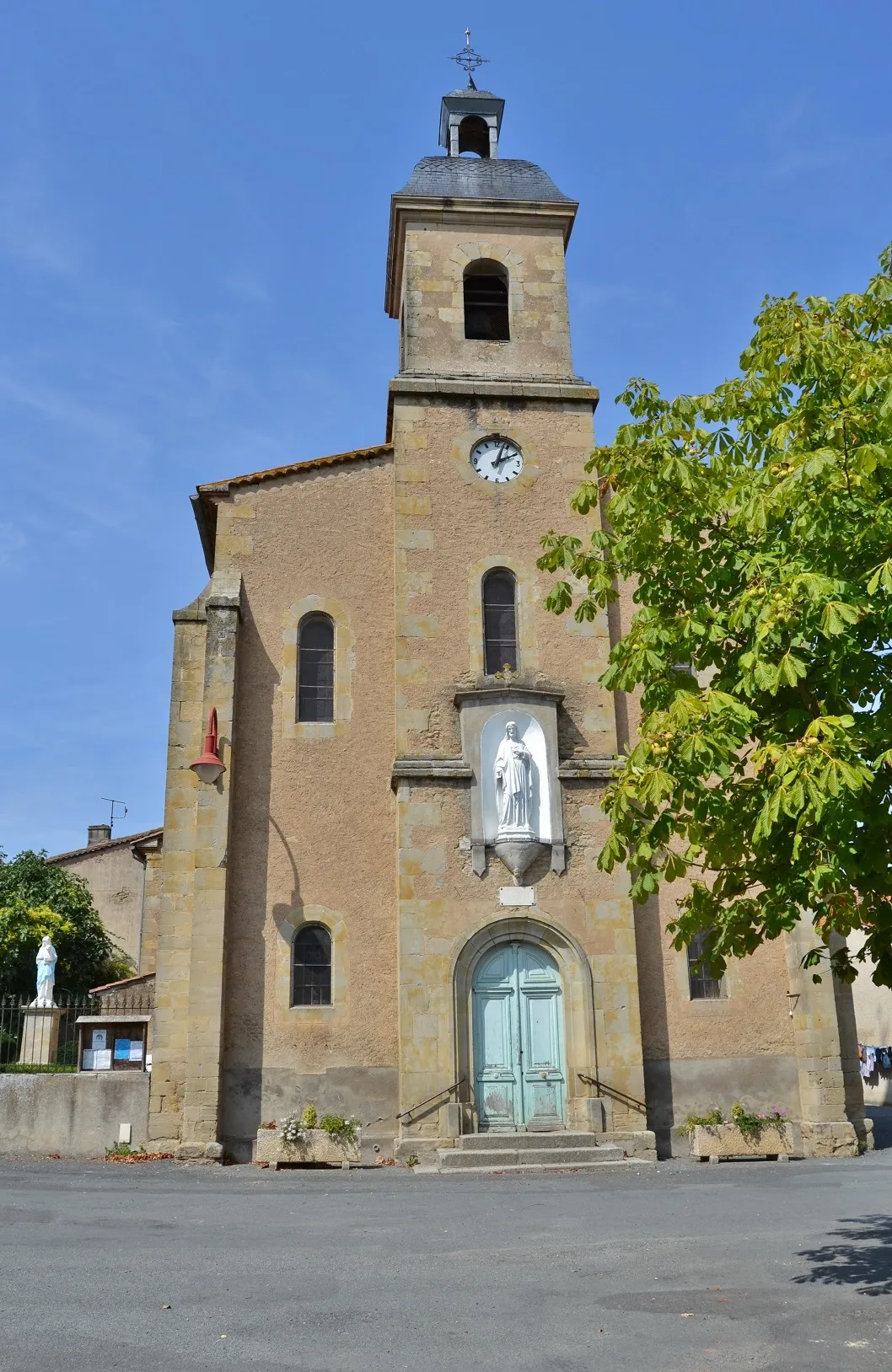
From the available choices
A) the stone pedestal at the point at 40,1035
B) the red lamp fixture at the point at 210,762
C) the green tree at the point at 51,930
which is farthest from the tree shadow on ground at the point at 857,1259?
the green tree at the point at 51,930

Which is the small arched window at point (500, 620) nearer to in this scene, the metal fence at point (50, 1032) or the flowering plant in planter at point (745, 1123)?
the flowering plant in planter at point (745, 1123)

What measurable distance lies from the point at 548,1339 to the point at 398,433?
44.7 ft

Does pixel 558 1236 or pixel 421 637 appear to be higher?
pixel 421 637

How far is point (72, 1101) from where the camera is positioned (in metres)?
15.4

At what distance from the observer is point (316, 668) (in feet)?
56.4

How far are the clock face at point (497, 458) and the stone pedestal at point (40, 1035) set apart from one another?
10324mm

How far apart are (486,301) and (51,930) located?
18.6 meters

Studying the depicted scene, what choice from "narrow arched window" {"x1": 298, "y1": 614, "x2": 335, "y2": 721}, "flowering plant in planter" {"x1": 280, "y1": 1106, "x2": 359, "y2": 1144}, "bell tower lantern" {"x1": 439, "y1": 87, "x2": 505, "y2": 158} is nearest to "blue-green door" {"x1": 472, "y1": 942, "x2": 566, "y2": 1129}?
"flowering plant in planter" {"x1": 280, "y1": 1106, "x2": 359, "y2": 1144}

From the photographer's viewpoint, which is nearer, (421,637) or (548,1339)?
(548,1339)

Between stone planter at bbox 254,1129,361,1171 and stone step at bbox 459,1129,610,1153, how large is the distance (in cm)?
145

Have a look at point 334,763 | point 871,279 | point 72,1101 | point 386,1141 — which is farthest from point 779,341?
point 72,1101

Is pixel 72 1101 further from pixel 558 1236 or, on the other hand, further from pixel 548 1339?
pixel 548 1339

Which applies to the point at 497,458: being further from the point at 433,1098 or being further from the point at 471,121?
the point at 433,1098

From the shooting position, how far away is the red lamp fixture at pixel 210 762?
14953mm
